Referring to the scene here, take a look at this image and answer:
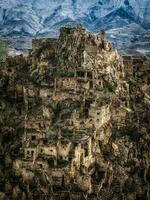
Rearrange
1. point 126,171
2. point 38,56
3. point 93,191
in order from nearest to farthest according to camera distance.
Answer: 1. point 93,191
2. point 126,171
3. point 38,56

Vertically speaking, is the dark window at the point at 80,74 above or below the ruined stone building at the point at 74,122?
above

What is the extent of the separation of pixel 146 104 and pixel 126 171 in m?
20.5

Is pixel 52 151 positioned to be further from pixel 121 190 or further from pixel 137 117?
pixel 137 117

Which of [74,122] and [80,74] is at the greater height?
[80,74]

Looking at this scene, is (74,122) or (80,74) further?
(80,74)

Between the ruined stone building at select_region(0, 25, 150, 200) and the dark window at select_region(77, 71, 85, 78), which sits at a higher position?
the dark window at select_region(77, 71, 85, 78)

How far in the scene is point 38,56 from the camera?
411ft

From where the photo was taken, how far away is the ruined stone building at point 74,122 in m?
99.9

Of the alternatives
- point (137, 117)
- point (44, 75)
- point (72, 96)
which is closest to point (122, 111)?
point (137, 117)

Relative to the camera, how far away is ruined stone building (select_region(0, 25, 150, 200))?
99.9 metres

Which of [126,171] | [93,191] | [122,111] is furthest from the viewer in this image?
[122,111]

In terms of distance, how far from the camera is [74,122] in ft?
351

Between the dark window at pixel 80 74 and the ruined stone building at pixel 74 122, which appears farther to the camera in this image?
the dark window at pixel 80 74

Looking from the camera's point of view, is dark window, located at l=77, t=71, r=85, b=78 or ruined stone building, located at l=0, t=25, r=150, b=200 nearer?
ruined stone building, located at l=0, t=25, r=150, b=200
